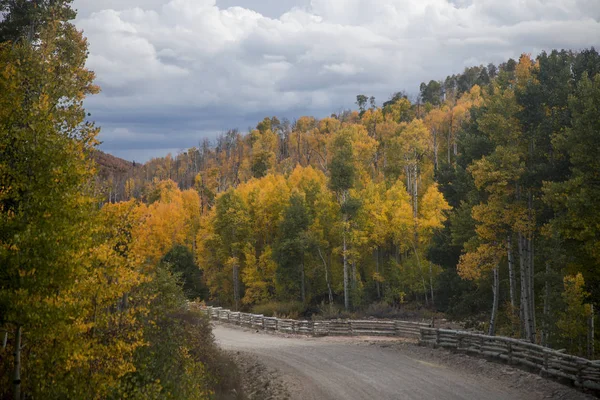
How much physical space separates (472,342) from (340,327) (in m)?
12.2

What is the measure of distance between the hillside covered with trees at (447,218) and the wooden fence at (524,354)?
3069mm

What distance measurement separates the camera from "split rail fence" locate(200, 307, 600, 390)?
49.2 ft

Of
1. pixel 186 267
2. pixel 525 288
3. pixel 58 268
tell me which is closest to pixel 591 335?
pixel 525 288

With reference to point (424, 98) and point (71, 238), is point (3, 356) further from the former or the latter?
point (424, 98)

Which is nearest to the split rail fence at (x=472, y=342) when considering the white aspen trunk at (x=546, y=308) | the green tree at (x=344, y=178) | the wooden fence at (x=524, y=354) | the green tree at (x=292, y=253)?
the wooden fence at (x=524, y=354)

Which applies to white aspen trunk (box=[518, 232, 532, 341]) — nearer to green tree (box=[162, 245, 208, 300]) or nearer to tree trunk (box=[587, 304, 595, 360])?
tree trunk (box=[587, 304, 595, 360])

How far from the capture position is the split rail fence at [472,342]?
14995 millimetres

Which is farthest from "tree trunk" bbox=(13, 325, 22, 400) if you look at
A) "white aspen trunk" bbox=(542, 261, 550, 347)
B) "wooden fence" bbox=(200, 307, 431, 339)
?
"white aspen trunk" bbox=(542, 261, 550, 347)

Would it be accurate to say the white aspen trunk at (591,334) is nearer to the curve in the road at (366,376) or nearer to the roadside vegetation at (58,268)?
the curve in the road at (366,376)

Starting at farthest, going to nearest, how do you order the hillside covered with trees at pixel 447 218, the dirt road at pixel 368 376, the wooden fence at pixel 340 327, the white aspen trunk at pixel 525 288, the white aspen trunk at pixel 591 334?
the wooden fence at pixel 340 327, the white aspen trunk at pixel 591 334, the white aspen trunk at pixel 525 288, the hillside covered with trees at pixel 447 218, the dirt road at pixel 368 376

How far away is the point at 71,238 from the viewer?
955 cm

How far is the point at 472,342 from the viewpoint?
20.7 meters

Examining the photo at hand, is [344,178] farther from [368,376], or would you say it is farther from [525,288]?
[368,376]

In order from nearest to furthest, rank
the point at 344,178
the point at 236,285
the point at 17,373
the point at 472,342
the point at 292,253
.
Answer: the point at 17,373, the point at 472,342, the point at 344,178, the point at 292,253, the point at 236,285
